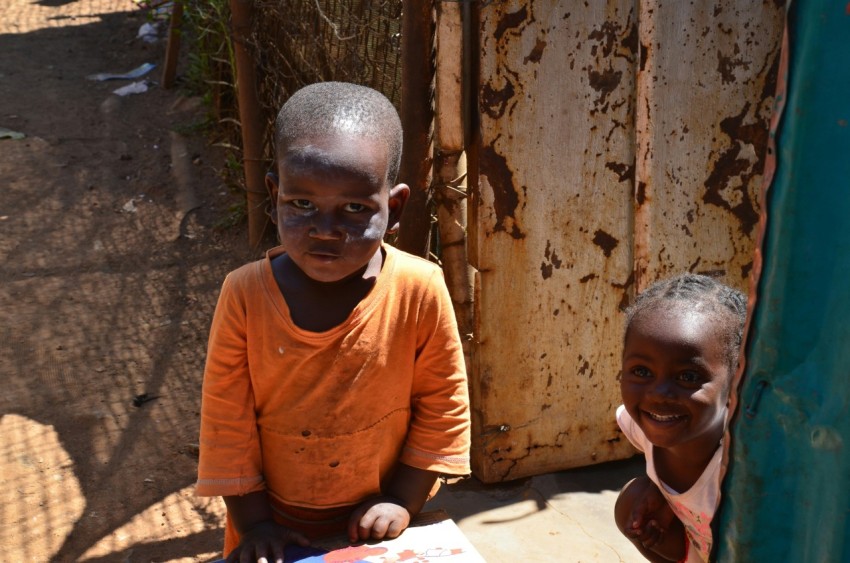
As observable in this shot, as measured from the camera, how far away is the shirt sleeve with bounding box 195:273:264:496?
1.73 m

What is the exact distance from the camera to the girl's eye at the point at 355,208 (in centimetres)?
161

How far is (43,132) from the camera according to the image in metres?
6.73

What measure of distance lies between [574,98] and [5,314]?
3.28 metres

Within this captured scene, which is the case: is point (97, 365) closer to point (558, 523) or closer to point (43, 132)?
point (558, 523)

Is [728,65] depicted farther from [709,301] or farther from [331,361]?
[331,361]

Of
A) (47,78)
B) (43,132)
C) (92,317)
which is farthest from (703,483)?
(47,78)

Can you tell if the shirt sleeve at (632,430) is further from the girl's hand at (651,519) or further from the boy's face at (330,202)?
the boy's face at (330,202)

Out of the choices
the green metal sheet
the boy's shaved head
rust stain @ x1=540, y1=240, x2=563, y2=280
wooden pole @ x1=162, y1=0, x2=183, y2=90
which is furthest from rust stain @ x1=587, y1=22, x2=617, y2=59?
wooden pole @ x1=162, y1=0, x2=183, y2=90

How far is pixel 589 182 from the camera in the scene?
10.5 feet

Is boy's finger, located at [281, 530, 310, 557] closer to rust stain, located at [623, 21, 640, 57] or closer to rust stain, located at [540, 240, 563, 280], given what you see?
rust stain, located at [540, 240, 563, 280]

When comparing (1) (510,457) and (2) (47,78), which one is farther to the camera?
(2) (47,78)

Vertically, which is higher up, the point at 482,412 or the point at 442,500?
the point at 482,412

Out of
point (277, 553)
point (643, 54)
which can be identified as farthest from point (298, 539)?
point (643, 54)

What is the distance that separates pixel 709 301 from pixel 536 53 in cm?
152
